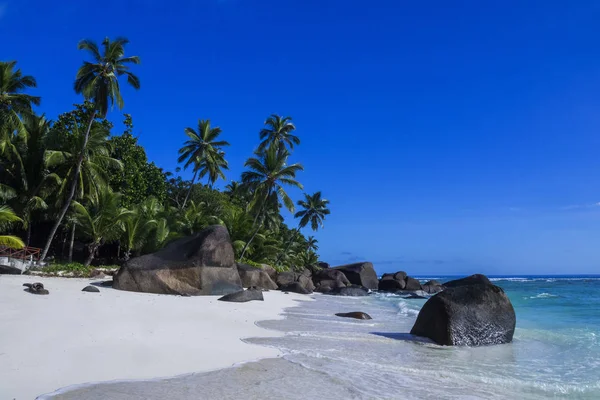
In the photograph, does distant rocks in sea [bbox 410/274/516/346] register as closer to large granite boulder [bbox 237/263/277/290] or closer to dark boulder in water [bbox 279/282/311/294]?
large granite boulder [bbox 237/263/277/290]

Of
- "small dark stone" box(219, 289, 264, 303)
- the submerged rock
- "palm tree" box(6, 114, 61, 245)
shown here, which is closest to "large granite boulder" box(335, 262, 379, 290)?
the submerged rock

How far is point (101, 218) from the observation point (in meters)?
22.2

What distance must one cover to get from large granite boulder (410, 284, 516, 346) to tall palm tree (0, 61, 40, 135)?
799 inches

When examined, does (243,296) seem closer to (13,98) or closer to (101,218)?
(101,218)

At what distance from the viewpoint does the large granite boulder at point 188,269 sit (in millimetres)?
14648

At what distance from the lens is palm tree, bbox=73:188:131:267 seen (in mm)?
22016

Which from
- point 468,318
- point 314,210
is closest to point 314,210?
point 314,210

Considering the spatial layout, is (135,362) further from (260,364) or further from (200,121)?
(200,121)

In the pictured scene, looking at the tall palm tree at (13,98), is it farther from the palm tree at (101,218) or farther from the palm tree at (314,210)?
the palm tree at (314,210)

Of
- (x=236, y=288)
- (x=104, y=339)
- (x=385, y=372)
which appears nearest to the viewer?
(x=385, y=372)

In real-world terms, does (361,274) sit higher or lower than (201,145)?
lower

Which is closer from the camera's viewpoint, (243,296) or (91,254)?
(243,296)

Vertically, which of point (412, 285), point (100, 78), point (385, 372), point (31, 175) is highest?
point (100, 78)

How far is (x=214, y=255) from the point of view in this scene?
52.9 feet
